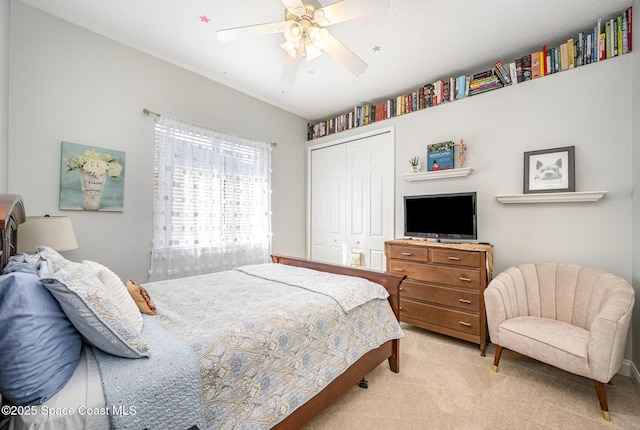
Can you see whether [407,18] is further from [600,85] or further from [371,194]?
[371,194]

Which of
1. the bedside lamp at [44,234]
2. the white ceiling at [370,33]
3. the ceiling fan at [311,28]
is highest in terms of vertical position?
the white ceiling at [370,33]

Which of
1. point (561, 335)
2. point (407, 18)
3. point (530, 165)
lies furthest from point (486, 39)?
point (561, 335)

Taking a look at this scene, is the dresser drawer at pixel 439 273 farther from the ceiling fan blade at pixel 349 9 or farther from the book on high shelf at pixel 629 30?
the ceiling fan blade at pixel 349 9

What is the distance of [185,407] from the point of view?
989 mm

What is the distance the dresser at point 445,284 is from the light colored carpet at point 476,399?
1.19ft

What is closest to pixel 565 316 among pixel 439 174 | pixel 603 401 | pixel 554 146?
pixel 603 401

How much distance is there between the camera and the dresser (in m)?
2.52

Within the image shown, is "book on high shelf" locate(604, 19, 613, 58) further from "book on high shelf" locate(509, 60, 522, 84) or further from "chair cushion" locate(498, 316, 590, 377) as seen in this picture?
"chair cushion" locate(498, 316, 590, 377)

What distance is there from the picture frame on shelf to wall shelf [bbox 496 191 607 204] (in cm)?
9

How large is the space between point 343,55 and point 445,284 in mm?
2332

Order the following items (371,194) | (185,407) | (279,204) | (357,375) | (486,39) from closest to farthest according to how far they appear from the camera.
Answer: (185,407) → (357,375) → (486,39) → (371,194) → (279,204)

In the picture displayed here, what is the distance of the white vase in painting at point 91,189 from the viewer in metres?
2.41

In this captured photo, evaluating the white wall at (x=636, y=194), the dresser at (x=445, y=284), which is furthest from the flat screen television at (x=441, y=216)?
the white wall at (x=636, y=194)

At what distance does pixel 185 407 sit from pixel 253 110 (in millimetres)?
3578
